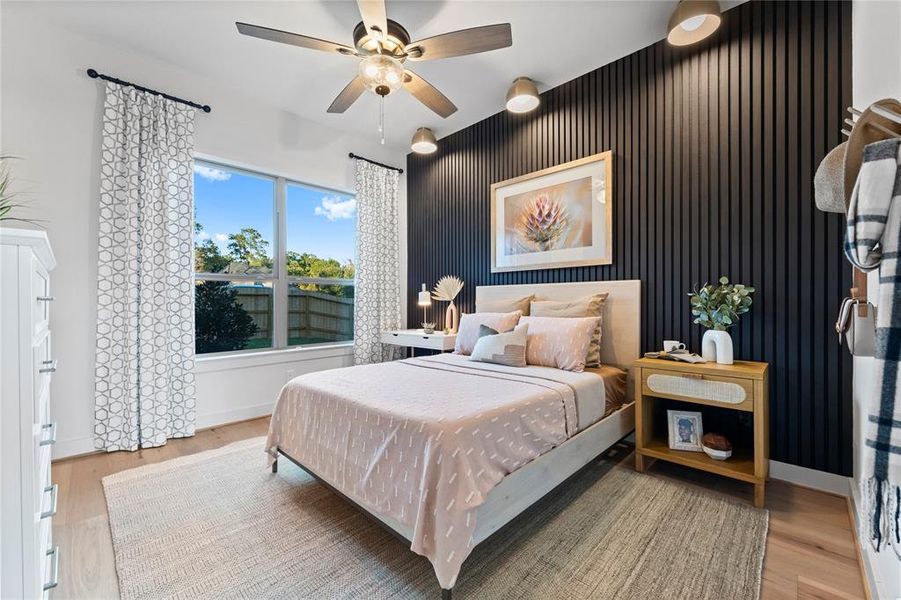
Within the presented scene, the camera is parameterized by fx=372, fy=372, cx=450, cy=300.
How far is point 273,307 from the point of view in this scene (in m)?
3.80

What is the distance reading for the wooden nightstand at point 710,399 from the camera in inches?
77.8

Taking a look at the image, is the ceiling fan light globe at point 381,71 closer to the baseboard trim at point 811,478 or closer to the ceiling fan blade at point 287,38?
the ceiling fan blade at point 287,38

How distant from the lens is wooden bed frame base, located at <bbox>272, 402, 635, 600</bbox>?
1.51 m

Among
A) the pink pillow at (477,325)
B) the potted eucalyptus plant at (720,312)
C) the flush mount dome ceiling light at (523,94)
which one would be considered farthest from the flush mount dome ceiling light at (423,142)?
the potted eucalyptus plant at (720,312)

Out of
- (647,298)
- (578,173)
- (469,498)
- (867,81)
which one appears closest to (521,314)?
(647,298)

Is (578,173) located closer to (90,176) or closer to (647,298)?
(647,298)

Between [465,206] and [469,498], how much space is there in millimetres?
3237

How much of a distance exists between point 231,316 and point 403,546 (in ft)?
9.24

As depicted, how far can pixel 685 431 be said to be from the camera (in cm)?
234

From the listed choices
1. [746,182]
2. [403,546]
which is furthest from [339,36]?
[403,546]

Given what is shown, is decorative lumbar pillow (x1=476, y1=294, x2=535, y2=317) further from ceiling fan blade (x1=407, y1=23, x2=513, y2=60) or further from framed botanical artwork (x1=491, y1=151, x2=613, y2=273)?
ceiling fan blade (x1=407, y1=23, x2=513, y2=60)

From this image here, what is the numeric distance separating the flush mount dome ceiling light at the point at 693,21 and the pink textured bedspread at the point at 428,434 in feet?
7.27

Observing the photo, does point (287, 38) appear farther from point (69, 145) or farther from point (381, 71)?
point (69, 145)

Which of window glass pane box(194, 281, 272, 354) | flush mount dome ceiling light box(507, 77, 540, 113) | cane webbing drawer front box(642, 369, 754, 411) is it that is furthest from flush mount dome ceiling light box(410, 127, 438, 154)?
cane webbing drawer front box(642, 369, 754, 411)
